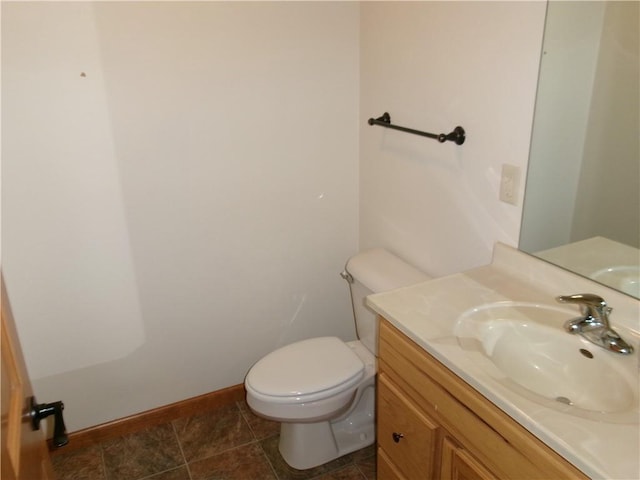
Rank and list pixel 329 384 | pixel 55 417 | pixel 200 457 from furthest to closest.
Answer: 1. pixel 200 457
2. pixel 329 384
3. pixel 55 417

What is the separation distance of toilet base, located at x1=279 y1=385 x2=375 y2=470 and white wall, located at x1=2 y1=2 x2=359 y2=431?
0.46 meters

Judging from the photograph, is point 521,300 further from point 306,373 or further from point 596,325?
point 306,373

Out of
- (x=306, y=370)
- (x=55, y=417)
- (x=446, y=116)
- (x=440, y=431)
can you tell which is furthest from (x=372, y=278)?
(x=55, y=417)

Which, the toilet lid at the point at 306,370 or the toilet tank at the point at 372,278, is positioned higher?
the toilet tank at the point at 372,278

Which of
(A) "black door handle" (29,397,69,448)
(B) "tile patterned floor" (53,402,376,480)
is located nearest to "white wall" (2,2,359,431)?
(B) "tile patterned floor" (53,402,376,480)

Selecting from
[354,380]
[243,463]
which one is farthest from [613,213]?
[243,463]

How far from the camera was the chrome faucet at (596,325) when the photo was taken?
3.78 ft

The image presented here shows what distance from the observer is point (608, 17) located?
132cm

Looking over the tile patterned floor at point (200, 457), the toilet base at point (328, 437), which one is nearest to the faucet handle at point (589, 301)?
the toilet base at point (328, 437)

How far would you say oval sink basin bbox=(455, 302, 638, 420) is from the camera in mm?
1104

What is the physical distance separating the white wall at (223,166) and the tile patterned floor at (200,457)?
0.46ft

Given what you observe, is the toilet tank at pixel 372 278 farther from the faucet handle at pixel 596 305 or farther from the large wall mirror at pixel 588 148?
A: the faucet handle at pixel 596 305

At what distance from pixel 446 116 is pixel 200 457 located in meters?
1.61

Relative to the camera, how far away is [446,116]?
66.9 inches
